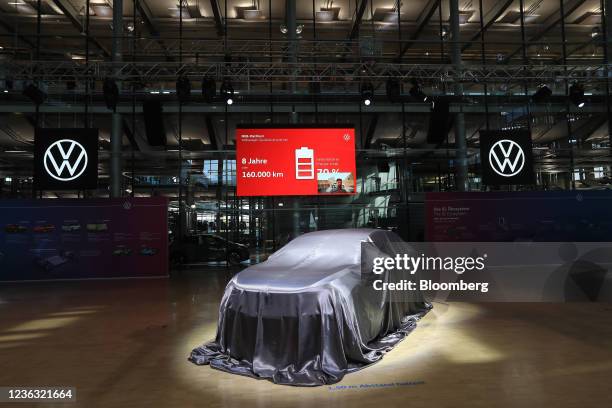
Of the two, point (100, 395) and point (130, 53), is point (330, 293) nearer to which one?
point (100, 395)

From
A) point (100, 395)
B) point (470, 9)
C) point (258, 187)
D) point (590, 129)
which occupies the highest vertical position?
point (470, 9)

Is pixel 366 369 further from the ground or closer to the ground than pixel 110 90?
closer to the ground

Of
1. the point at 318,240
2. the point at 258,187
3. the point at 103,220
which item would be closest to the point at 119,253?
the point at 103,220

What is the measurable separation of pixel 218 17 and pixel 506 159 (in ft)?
31.1

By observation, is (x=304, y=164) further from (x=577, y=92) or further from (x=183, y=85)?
(x=577, y=92)

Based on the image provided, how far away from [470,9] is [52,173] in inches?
507

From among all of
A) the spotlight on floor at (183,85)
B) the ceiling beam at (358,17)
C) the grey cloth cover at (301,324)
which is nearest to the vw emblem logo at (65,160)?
the spotlight on floor at (183,85)

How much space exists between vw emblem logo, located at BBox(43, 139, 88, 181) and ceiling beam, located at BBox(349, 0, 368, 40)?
8.91 m

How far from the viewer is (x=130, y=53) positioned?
11.5 m

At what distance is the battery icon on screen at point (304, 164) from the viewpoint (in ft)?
31.5

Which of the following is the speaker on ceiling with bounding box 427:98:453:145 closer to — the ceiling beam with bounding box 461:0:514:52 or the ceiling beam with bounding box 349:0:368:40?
the ceiling beam with bounding box 461:0:514:52
